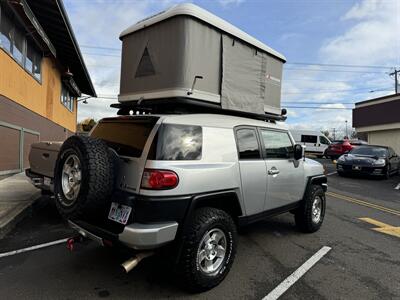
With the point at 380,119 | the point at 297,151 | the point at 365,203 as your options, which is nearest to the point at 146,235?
the point at 297,151

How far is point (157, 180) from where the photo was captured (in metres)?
3.36

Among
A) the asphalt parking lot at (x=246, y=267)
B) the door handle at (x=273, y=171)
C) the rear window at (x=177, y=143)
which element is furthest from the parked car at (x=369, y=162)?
the rear window at (x=177, y=143)

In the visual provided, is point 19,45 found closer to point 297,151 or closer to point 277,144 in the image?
point 277,144

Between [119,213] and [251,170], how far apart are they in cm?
178

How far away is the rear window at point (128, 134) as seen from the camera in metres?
3.66

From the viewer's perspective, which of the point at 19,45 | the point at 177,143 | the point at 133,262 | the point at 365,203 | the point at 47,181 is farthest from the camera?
the point at 19,45

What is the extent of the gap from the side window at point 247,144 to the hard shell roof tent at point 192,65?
0.50 meters

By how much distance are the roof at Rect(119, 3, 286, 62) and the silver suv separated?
1.28 meters

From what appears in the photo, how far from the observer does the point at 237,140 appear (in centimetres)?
437

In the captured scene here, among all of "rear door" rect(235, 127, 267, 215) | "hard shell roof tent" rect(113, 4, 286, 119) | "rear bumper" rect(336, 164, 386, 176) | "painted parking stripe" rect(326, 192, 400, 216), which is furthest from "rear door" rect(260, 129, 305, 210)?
"rear bumper" rect(336, 164, 386, 176)

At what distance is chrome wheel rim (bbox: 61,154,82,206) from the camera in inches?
141

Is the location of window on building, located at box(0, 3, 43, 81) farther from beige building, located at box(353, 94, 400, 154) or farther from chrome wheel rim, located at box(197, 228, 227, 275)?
beige building, located at box(353, 94, 400, 154)

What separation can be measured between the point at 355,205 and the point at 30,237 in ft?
25.3

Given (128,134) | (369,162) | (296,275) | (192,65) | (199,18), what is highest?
(199,18)
